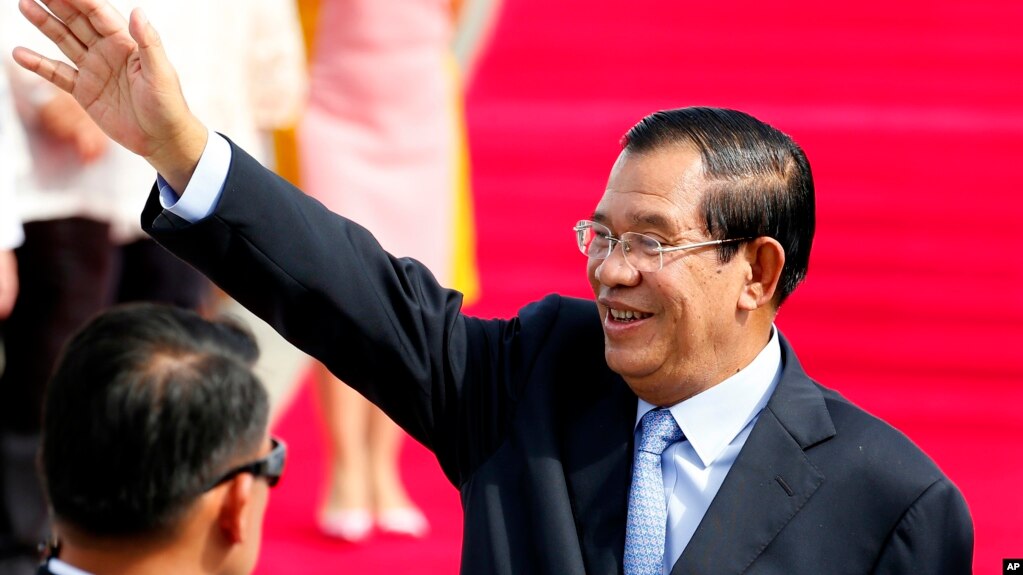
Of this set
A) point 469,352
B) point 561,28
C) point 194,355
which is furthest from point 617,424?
point 561,28

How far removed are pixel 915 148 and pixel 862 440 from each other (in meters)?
4.30

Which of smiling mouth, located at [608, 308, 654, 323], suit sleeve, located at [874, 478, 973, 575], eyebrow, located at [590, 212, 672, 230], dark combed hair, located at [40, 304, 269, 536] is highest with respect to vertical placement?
eyebrow, located at [590, 212, 672, 230]

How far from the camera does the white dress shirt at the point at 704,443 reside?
223 cm

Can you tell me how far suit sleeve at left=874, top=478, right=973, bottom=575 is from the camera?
2.12 metres

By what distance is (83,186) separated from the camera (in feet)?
13.1

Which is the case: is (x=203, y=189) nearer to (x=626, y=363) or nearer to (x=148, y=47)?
(x=148, y=47)

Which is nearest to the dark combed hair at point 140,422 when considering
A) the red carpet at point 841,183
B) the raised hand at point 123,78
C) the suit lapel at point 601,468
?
the raised hand at point 123,78

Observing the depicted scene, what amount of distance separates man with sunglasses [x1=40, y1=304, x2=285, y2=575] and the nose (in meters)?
0.54

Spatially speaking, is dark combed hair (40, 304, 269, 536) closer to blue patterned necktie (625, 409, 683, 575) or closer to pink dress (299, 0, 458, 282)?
blue patterned necktie (625, 409, 683, 575)

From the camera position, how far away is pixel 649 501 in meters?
2.22

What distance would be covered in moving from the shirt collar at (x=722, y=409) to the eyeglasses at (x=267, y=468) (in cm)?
56

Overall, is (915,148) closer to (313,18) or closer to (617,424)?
(313,18)

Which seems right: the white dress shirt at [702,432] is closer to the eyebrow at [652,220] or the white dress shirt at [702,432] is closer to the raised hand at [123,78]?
the raised hand at [123,78]

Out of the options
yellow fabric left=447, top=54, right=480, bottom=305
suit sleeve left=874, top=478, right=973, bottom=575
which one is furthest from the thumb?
yellow fabric left=447, top=54, right=480, bottom=305
